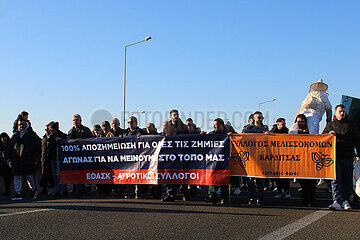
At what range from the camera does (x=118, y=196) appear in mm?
10594

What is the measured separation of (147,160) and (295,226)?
4.17 metres

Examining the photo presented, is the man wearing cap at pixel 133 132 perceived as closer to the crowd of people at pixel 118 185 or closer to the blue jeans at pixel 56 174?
the crowd of people at pixel 118 185

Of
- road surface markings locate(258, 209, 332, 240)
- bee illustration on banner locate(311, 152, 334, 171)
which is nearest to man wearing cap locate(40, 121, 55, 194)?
bee illustration on banner locate(311, 152, 334, 171)

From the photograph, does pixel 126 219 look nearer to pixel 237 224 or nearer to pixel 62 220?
pixel 62 220

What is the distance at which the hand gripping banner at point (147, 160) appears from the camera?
9.00 meters

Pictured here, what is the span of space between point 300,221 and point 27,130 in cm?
718

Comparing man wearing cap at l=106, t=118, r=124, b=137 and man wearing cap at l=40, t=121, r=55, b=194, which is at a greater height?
man wearing cap at l=106, t=118, r=124, b=137

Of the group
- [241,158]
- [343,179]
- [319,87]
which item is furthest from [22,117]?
[319,87]

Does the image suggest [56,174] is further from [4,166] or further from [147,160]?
[147,160]

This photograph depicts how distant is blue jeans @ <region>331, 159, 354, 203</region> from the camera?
8188mm

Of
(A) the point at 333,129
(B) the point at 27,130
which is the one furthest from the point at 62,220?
(A) the point at 333,129

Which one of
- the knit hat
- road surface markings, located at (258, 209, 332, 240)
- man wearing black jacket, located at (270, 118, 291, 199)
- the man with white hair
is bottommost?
road surface markings, located at (258, 209, 332, 240)

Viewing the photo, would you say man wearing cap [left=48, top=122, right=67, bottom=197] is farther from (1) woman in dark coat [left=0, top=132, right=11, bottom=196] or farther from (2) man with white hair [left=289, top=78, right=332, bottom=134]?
(2) man with white hair [left=289, top=78, right=332, bottom=134]

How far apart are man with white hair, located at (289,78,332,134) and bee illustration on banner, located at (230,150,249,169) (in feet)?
18.4
